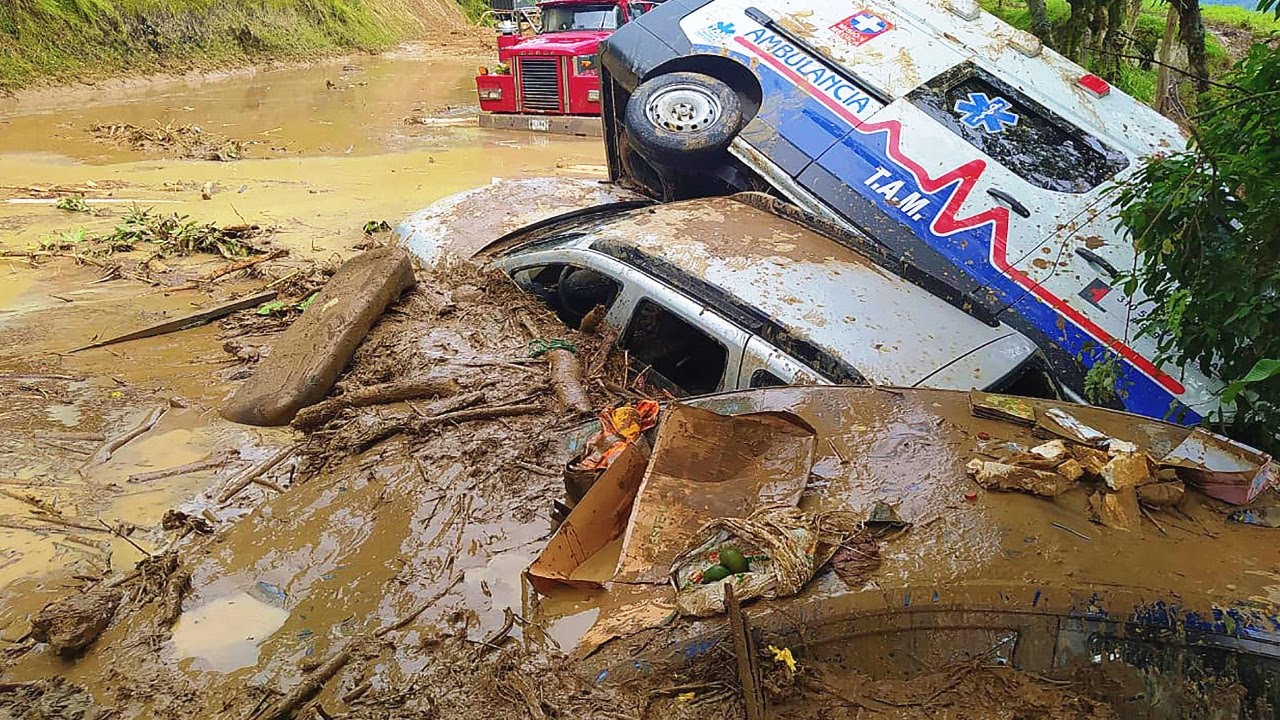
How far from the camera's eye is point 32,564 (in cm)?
351

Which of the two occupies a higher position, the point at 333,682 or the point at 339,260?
the point at 333,682

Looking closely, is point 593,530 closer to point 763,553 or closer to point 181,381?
point 763,553

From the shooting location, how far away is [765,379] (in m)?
4.00

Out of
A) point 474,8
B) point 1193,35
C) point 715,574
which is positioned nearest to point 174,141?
point 1193,35

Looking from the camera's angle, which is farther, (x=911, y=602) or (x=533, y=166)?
(x=533, y=166)

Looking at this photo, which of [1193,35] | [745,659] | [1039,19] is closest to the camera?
[745,659]

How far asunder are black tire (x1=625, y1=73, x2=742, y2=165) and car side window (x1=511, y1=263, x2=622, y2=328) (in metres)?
1.14

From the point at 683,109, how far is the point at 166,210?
22.7 ft

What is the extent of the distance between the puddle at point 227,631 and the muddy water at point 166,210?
0.01 m

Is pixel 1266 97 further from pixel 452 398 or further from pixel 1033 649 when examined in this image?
pixel 452 398

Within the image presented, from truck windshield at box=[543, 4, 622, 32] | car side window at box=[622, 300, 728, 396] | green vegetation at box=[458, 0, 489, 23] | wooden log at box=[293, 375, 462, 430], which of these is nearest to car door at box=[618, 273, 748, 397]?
car side window at box=[622, 300, 728, 396]

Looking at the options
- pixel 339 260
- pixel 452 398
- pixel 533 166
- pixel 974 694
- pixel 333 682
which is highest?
pixel 974 694

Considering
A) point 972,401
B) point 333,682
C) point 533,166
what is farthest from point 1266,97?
point 533,166

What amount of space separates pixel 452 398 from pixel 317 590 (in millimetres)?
1670
